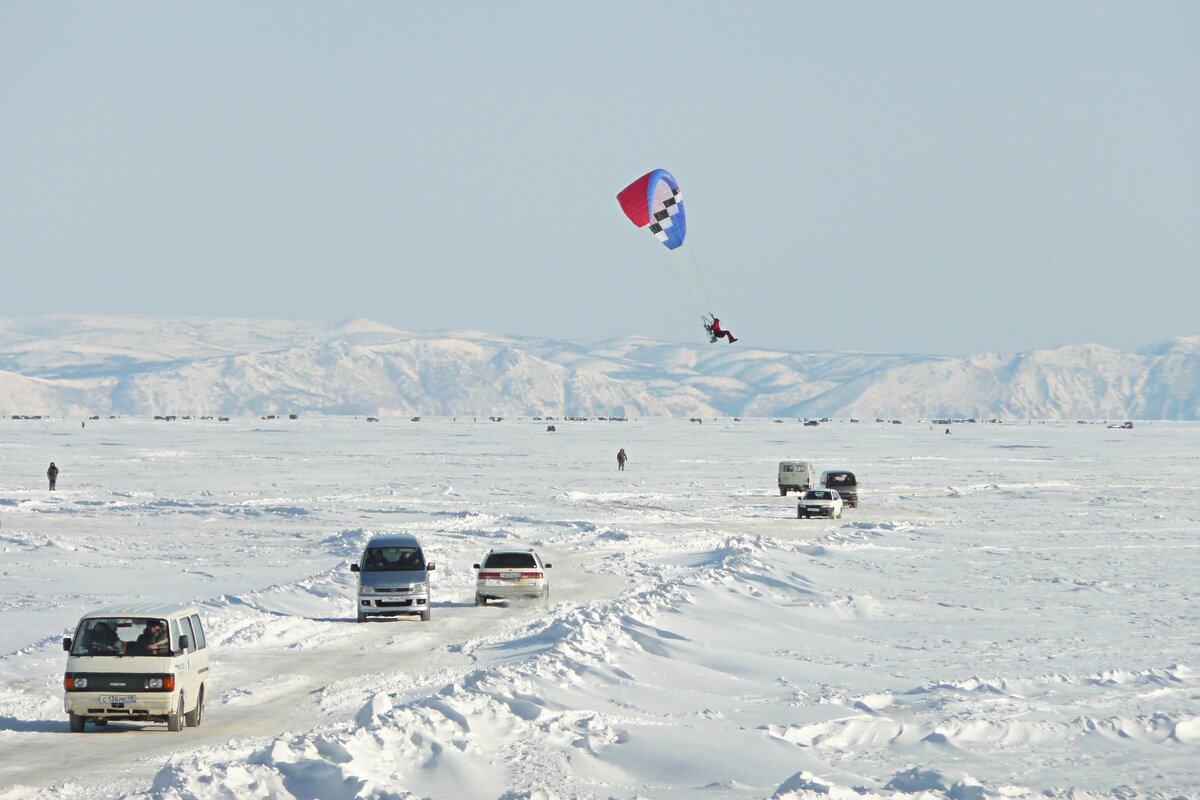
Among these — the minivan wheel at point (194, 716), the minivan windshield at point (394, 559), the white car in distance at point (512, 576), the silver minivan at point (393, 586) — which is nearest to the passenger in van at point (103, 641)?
the minivan wheel at point (194, 716)

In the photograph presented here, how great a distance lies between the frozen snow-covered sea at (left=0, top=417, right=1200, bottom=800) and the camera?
16.1m

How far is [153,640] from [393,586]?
1217 cm

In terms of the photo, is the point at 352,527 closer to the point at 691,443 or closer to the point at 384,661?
the point at 384,661

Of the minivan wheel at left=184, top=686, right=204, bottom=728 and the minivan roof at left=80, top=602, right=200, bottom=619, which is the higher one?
the minivan roof at left=80, top=602, right=200, bottom=619

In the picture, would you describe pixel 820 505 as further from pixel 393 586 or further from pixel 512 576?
pixel 393 586

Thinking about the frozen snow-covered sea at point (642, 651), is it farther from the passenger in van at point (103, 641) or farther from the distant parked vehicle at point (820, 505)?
the distant parked vehicle at point (820, 505)

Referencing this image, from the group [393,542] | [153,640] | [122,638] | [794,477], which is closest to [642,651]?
[393,542]

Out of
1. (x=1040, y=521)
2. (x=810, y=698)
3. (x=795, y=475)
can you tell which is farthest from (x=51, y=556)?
(x=795, y=475)

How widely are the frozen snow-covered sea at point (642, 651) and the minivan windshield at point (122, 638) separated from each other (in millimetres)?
1009

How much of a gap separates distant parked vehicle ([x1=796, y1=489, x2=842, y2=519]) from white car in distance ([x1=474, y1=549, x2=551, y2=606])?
27059mm

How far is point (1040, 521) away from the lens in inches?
2260

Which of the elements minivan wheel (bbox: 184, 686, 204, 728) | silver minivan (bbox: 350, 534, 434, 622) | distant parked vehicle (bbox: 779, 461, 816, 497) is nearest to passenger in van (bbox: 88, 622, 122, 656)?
minivan wheel (bbox: 184, 686, 204, 728)

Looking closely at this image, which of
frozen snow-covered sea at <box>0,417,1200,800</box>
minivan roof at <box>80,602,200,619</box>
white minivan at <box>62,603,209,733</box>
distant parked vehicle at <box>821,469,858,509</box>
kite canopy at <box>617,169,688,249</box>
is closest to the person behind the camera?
frozen snow-covered sea at <box>0,417,1200,800</box>

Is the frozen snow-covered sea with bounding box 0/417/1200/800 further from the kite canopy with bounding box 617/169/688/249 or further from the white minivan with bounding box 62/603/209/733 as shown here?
the kite canopy with bounding box 617/169/688/249
